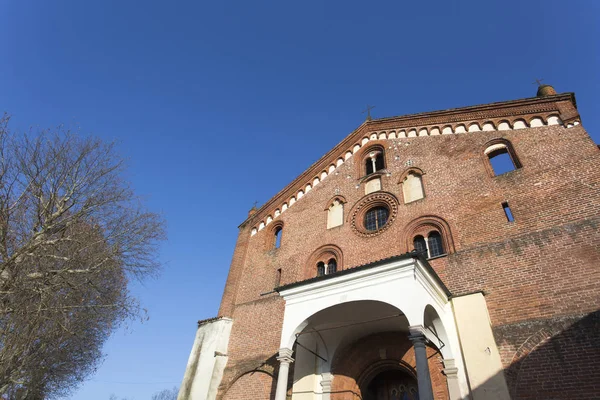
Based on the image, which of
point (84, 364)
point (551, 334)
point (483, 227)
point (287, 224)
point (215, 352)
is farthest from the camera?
point (84, 364)

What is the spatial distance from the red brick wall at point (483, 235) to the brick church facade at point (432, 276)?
34 mm

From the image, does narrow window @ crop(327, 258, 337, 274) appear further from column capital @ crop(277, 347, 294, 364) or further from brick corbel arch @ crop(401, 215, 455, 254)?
column capital @ crop(277, 347, 294, 364)

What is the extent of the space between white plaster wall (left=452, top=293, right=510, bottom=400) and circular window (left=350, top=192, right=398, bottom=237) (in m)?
3.66

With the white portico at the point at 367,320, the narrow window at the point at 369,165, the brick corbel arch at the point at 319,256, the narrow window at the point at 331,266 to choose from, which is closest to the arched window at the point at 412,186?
the narrow window at the point at 369,165

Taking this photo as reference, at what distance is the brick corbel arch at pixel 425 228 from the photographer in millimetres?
10086

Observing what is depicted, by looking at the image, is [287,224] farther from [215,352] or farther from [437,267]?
[437,267]

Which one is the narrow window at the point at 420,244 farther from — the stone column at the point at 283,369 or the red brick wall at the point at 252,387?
the red brick wall at the point at 252,387

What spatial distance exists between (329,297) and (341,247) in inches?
150

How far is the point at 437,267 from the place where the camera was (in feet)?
31.4

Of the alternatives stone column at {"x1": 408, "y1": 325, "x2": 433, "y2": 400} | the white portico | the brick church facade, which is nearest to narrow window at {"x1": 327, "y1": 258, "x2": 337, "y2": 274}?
the brick church facade

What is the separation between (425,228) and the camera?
35.1ft

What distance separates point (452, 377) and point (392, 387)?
2.32 metres

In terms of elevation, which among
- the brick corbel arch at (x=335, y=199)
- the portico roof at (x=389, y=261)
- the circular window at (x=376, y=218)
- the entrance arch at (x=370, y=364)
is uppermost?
the brick corbel arch at (x=335, y=199)

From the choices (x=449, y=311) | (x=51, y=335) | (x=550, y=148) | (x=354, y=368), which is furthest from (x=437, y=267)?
(x=51, y=335)
